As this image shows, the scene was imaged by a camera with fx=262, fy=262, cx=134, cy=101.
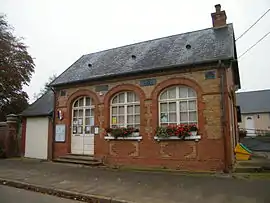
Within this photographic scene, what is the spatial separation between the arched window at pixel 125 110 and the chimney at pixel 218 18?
5.94m

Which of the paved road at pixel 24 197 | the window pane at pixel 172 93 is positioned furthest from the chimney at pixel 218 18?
the paved road at pixel 24 197

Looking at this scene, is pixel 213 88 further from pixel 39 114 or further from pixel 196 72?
pixel 39 114

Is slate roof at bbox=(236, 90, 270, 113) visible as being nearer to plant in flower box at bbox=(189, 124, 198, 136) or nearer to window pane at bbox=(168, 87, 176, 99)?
window pane at bbox=(168, 87, 176, 99)

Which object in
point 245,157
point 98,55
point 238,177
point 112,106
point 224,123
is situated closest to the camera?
point 238,177

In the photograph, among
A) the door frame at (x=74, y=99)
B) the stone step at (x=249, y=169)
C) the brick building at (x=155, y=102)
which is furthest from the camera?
the door frame at (x=74, y=99)

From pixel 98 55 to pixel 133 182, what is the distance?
1030cm

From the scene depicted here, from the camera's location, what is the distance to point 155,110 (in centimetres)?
1172

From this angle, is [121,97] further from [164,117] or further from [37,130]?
[37,130]

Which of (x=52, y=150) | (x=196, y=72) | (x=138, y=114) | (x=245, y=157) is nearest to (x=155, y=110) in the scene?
(x=138, y=114)

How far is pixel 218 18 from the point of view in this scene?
1391cm

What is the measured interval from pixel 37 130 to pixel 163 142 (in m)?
8.22

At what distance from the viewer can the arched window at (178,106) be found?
36.7ft

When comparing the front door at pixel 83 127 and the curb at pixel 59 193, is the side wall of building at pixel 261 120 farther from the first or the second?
the curb at pixel 59 193

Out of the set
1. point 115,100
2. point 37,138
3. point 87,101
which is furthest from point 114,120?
point 37,138
